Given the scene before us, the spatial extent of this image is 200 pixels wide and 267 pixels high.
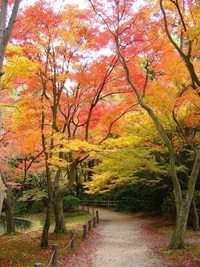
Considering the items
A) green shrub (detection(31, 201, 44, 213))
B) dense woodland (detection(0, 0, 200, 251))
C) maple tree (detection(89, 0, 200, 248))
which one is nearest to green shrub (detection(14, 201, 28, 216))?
green shrub (detection(31, 201, 44, 213))

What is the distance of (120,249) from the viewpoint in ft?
34.4

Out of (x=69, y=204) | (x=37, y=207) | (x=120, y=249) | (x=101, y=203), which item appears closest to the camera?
(x=120, y=249)

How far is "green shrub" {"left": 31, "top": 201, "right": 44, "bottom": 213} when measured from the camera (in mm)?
27000

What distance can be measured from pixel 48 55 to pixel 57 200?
6713 millimetres

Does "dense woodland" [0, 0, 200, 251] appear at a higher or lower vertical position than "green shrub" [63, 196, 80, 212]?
higher

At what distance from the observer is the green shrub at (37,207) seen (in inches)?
1063

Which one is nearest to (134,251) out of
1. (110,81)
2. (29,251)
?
(29,251)

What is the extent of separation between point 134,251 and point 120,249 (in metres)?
0.71

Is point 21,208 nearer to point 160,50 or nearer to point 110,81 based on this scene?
point 110,81

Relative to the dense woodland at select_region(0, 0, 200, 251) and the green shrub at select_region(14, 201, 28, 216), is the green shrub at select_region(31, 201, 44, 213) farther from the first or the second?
the dense woodland at select_region(0, 0, 200, 251)

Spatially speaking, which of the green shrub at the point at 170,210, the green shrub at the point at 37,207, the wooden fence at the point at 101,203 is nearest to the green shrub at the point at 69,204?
the wooden fence at the point at 101,203

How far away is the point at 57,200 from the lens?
43.0ft

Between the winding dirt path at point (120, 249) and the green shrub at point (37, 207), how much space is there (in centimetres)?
1308

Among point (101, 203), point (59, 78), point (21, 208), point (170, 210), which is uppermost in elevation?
point (59, 78)
